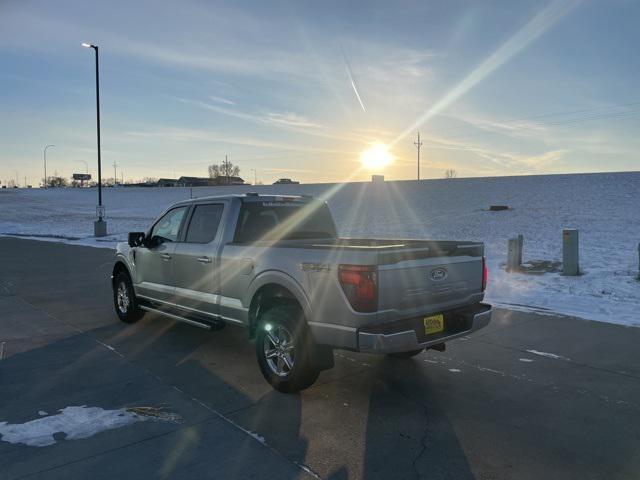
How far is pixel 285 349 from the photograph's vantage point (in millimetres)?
4672

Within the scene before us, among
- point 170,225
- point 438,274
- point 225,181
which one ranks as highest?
point 225,181

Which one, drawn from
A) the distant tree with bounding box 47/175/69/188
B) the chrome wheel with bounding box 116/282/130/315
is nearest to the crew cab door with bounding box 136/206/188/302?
the chrome wheel with bounding box 116/282/130/315

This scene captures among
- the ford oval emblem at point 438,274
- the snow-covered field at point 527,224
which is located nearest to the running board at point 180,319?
the ford oval emblem at point 438,274

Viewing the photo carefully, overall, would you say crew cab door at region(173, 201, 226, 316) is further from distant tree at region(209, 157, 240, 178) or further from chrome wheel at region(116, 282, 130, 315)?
distant tree at region(209, 157, 240, 178)

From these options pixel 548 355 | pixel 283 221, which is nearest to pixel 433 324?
pixel 548 355

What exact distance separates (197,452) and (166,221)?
392 cm

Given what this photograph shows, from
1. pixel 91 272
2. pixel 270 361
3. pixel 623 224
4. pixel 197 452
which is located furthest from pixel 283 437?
pixel 623 224

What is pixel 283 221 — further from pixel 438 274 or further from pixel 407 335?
pixel 407 335

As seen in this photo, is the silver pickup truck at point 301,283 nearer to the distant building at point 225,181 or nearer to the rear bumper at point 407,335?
the rear bumper at point 407,335

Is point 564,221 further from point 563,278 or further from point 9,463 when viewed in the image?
point 9,463

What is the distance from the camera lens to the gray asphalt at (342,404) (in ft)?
11.1

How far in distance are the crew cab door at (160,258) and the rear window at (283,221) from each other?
1.18m

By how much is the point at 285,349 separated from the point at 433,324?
4.47 ft

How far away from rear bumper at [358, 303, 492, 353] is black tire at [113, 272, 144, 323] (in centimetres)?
441
